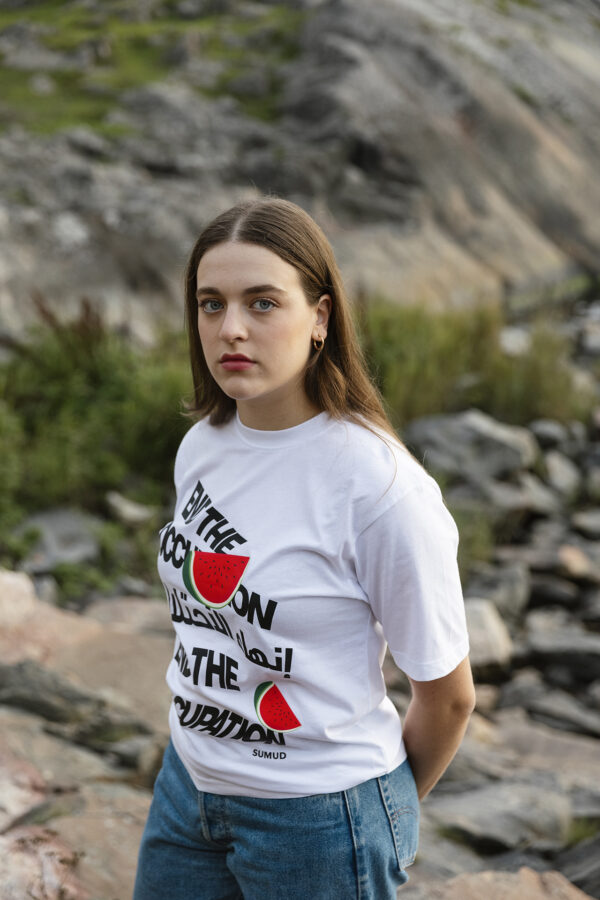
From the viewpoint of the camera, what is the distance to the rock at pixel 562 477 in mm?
6414

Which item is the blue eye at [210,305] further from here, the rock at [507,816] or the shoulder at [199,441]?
the rock at [507,816]

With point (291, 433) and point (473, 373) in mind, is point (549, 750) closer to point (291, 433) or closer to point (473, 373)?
point (291, 433)

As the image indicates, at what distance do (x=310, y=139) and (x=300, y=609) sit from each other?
10427mm

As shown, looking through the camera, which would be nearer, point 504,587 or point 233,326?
point 233,326

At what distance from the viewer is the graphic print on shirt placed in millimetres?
1502

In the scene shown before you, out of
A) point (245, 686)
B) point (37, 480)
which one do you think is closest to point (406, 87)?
point (37, 480)

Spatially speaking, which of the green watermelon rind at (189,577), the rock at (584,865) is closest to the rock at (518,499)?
the rock at (584,865)

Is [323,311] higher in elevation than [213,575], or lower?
higher

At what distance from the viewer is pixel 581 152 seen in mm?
12594

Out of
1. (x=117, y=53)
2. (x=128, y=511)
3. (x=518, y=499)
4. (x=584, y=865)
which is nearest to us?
(x=584, y=865)

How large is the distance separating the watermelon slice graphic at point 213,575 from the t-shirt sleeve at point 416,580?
223 millimetres

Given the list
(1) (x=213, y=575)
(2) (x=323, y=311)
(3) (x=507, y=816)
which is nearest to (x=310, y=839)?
(1) (x=213, y=575)

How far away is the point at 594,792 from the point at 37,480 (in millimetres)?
3730

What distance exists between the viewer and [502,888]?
2223 millimetres
